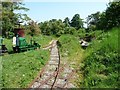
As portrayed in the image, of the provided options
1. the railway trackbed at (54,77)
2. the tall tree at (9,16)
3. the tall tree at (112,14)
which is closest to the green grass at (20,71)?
the railway trackbed at (54,77)

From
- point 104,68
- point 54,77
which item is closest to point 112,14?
point 54,77

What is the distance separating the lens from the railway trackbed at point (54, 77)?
1073 centimetres

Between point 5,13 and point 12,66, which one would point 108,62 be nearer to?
point 12,66

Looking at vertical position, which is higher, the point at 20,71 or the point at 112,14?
the point at 112,14

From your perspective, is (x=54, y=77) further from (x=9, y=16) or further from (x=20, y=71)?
(x=9, y=16)

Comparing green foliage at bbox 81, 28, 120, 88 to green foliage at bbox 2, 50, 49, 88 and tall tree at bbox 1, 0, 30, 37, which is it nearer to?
green foliage at bbox 2, 50, 49, 88

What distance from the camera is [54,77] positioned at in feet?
39.6

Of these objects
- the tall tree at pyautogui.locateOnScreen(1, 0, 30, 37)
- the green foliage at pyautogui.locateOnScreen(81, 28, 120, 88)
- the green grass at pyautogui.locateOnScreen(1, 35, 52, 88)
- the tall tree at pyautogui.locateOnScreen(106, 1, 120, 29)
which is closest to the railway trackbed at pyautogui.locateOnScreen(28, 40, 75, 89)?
the green grass at pyautogui.locateOnScreen(1, 35, 52, 88)

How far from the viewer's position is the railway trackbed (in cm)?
1073

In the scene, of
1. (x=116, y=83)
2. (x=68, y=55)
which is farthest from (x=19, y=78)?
(x=68, y=55)

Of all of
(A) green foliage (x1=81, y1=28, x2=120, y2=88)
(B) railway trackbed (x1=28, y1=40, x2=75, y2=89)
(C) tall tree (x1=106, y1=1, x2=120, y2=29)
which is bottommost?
(B) railway trackbed (x1=28, y1=40, x2=75, y2=89)

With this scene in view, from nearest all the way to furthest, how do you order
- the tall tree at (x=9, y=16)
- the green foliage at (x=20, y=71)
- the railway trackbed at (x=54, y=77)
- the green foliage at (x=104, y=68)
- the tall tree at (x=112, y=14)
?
the green foliage at (x=104, y=68), the railway trackbed at (x=54, y=77), the green foliage at (x=20, y=71), the tall tree at (x=112, y=14), the tall tree at (x=9, y=16)

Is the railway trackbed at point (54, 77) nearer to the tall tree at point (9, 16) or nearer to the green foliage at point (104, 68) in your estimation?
the green foliage at point (104, 68)

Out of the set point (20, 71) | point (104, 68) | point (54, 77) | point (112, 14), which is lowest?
point (54, 77)
